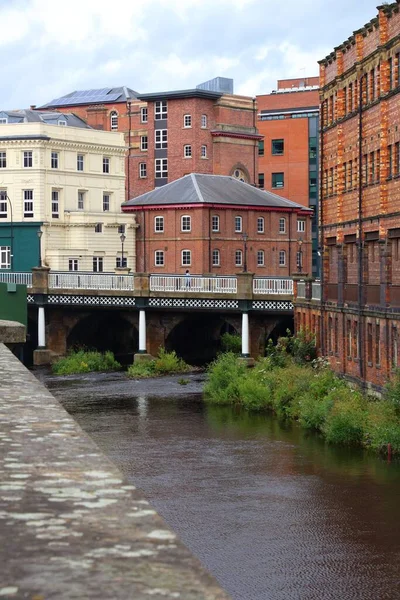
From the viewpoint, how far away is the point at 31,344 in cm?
7381

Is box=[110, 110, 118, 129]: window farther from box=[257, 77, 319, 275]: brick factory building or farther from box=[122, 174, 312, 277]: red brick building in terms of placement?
box=[122, 174, 312, 277]: red brick building

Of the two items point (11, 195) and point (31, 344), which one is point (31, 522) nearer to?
point (31, 344)

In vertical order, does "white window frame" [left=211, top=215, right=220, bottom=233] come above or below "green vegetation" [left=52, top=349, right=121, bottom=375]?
above

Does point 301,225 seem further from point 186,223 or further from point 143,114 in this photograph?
point 143,114

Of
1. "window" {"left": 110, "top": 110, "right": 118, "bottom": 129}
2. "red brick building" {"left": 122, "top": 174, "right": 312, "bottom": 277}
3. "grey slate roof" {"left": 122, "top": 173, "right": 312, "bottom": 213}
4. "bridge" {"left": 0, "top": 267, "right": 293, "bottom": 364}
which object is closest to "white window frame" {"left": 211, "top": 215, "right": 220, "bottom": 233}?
"red brick building" {"left": 122, "top": 174, "right": 312, "bottom": 277}

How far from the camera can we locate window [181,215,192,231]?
92.9 meters

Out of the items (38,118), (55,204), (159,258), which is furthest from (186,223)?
(38,118)

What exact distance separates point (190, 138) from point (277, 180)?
2408cm

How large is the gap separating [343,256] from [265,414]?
7.79m

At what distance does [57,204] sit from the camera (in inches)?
3703

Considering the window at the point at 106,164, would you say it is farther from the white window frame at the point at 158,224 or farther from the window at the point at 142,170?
the window at the point at 142,170

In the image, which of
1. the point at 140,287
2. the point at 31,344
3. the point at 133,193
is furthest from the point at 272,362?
the point at 133,193

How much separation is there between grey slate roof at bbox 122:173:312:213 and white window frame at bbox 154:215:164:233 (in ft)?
4.04

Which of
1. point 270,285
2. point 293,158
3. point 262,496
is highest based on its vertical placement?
point 293,158
